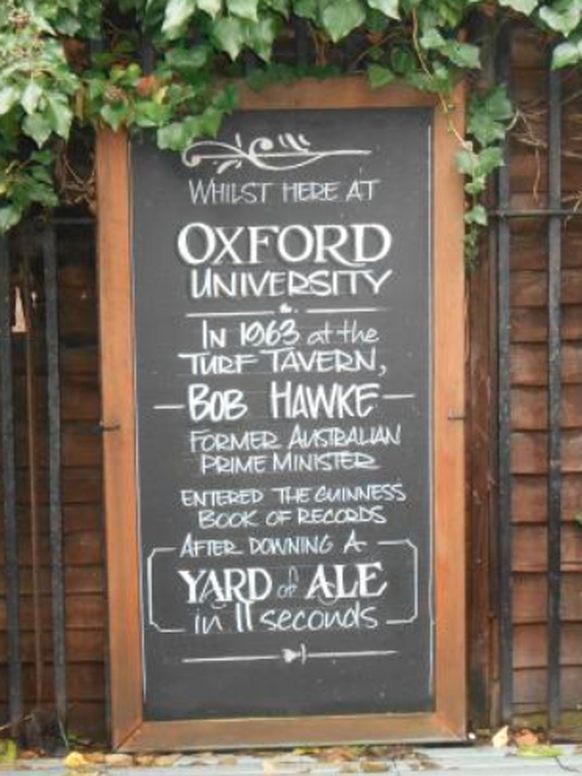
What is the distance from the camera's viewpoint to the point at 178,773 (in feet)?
14.1

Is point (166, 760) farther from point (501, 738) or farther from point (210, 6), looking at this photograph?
point (210, 6)

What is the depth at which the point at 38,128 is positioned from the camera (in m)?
4.04

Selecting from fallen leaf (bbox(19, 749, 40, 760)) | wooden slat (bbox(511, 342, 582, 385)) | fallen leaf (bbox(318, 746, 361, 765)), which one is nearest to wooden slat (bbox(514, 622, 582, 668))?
fallen leaf (bbox(318, 746, 361, 765))

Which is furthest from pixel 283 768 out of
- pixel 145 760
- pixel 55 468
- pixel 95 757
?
pixel 55 468

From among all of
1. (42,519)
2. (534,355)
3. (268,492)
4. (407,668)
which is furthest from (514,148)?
(42,519)

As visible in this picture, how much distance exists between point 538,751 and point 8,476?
202 centimetres

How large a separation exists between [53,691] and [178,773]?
0.66m

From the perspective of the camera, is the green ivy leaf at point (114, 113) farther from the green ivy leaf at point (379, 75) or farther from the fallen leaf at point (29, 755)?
the fallen leaf at point (29, 755)

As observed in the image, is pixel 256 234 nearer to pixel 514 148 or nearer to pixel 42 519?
pixel 514 148

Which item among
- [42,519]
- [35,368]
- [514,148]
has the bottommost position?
[42,519]

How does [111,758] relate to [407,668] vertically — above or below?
below

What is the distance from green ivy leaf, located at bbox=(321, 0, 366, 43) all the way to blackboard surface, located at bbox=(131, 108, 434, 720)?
290 millimetres

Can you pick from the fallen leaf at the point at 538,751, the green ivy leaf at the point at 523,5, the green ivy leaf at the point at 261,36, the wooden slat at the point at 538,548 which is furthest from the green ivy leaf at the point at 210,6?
the fallen leaf at the point at 538,751

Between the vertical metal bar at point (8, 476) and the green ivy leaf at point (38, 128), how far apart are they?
511 mm
